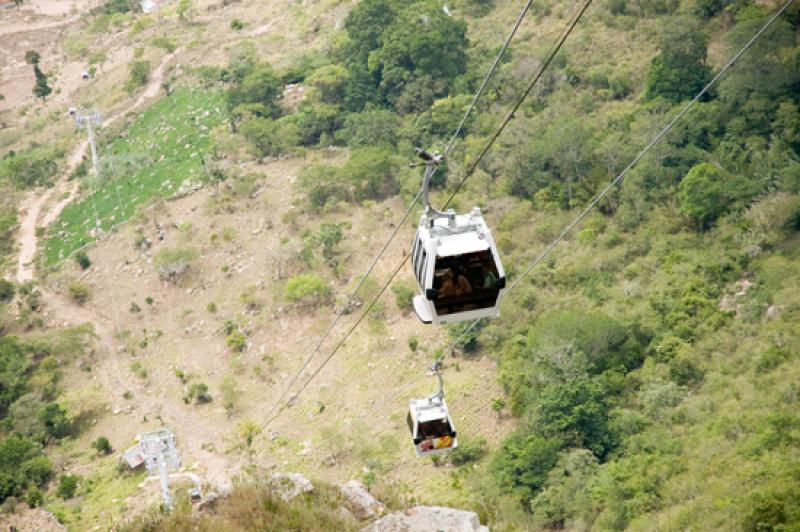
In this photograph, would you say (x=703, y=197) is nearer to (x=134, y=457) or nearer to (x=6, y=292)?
(x=134, y=457)

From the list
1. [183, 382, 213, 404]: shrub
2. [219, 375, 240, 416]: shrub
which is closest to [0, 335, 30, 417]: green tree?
[183, 382, 213, 404]: shrub

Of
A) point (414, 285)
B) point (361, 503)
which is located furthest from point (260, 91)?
point (361, 503)

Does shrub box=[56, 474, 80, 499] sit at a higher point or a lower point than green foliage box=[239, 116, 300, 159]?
lower

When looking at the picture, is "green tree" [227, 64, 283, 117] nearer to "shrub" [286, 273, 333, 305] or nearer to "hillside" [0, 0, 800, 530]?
"hillside" [0, 0, 800, 530]

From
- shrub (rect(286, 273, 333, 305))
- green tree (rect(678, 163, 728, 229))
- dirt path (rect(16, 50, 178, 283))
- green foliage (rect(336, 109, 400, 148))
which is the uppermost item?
green tree (rect(678, 163, 728, 229))

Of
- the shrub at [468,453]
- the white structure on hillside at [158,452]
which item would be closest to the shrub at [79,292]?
the white structure on hillside at [158,452]
